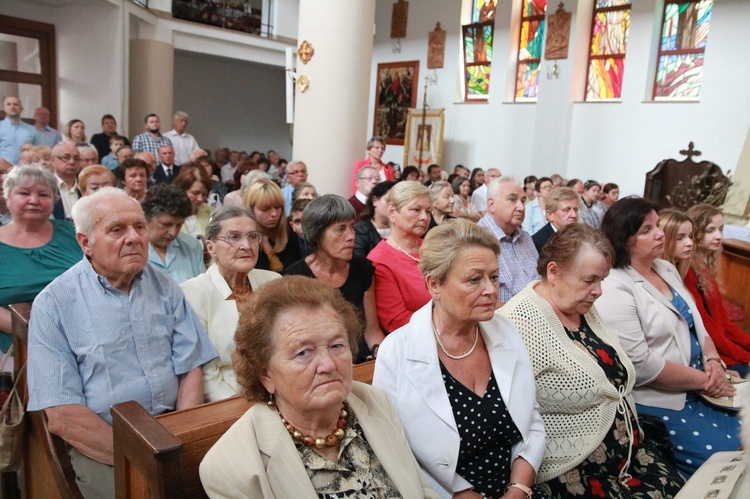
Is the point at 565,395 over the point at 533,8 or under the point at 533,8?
under

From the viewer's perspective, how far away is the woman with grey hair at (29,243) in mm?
2684

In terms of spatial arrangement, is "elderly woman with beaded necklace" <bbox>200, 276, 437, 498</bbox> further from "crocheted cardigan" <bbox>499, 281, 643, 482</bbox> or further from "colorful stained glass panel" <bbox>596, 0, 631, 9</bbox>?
"colorful stained glass panel" <bbox>596, 0, 631, 9</bbox>

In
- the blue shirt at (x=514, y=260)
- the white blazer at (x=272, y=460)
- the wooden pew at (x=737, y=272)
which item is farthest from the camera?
the wooden pew at (x=737, y=272)

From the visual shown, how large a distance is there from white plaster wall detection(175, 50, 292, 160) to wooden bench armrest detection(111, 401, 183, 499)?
15.4 m

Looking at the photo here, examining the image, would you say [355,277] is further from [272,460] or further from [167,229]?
[272,460]

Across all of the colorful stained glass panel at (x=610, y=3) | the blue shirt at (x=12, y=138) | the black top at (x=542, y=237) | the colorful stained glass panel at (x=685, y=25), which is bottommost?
the black top at (x=542, y=237)

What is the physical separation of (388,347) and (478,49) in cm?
1269

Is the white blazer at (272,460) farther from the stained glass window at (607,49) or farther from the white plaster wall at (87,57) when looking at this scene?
the stained glass window at (607,49)

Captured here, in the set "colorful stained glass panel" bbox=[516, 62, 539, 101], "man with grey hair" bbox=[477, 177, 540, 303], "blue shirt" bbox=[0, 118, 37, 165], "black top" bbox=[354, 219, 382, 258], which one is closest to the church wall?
"colorful stained glass panel" bbox=[516, 62, 539, 101]

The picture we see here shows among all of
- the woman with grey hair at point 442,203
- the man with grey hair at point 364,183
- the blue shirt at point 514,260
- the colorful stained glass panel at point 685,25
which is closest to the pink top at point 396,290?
the blue shirt at point 514,260

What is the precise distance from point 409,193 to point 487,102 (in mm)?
10510

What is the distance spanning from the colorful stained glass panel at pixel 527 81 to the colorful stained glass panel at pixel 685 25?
2.65 metres

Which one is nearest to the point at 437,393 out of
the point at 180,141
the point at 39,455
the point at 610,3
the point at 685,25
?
the point at 39,455

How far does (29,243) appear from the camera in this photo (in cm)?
283
